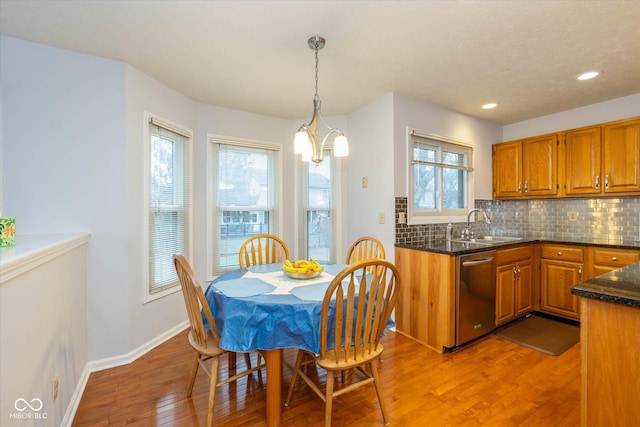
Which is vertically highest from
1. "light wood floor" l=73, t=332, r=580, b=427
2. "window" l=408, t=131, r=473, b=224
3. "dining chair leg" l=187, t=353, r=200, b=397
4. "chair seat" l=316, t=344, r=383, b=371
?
"window" l=408, t=131, r=473, b=224

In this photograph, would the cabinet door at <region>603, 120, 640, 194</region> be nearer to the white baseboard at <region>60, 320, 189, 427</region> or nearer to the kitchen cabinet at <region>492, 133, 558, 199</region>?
the kitchen cabinet at <region>492, 133, 558, 199</region>

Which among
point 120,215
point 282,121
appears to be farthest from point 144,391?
point 282,121

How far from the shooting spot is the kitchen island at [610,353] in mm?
1004

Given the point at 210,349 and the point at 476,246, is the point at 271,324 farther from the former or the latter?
the point at 476,246

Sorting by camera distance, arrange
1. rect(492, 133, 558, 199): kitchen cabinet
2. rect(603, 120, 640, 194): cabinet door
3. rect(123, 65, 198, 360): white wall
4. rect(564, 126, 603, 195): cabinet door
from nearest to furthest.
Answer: rect(123, 65, 198, 360): white wall < rect(603, 120, 640, 194): cabinet door < rect(564, 126, 603, 195): cabinet door < rect(492, 133, 558, 199): kitchen cabinet

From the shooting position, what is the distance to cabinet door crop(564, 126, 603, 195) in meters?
3.03

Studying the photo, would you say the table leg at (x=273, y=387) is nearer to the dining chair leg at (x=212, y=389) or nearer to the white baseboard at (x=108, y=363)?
the dining chair leg at (x=212, y=389)

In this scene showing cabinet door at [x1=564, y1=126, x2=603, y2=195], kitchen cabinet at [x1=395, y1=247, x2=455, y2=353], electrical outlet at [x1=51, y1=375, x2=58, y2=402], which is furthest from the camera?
cabinet door at [x1=564, y1=126, x2=603, y2=195]

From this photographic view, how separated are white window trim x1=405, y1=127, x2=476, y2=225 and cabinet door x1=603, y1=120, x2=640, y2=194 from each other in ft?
4.11

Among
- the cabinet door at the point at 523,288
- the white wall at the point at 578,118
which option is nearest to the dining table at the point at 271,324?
the cabinet door at the point at 523,288

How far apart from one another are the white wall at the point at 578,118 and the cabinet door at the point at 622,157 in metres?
0.28

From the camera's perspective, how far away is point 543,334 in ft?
9.11

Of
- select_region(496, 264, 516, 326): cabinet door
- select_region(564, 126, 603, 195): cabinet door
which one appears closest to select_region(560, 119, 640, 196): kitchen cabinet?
select_region(564, 126, 603, 195): cabinet door

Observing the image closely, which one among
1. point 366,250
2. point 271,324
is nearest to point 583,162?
point 366,250
